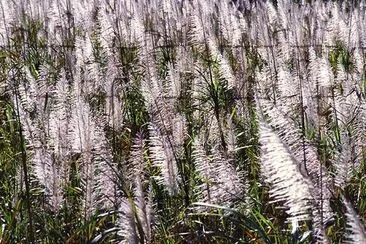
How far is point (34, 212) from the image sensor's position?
243 cm

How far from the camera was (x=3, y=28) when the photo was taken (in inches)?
199

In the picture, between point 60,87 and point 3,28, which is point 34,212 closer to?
point 60,87

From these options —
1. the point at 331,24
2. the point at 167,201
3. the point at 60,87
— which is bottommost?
the point at 167,201

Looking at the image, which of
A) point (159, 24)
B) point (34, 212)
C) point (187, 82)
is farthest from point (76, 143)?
point (159, 24)

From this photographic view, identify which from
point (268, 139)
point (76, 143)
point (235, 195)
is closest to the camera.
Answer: point (268, 139)

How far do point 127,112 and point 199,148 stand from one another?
183 centimetres

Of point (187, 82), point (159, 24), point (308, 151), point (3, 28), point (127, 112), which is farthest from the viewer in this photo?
point (159, 24)

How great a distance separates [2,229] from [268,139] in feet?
4.47

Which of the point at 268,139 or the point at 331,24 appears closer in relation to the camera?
the point at 268,139

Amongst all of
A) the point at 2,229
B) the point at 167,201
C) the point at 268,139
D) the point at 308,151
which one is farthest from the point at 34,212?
the point at 268,139

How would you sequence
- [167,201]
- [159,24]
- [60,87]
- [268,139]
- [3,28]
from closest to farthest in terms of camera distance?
[268,139] < [167,201] < [60,87] < [3,28] < [159,24]

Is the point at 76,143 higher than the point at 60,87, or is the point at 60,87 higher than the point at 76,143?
the point at 60,87

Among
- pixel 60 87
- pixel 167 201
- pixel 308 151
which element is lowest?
pixel 167 201

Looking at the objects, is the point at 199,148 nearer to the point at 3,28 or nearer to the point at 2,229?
the point at 2,229
